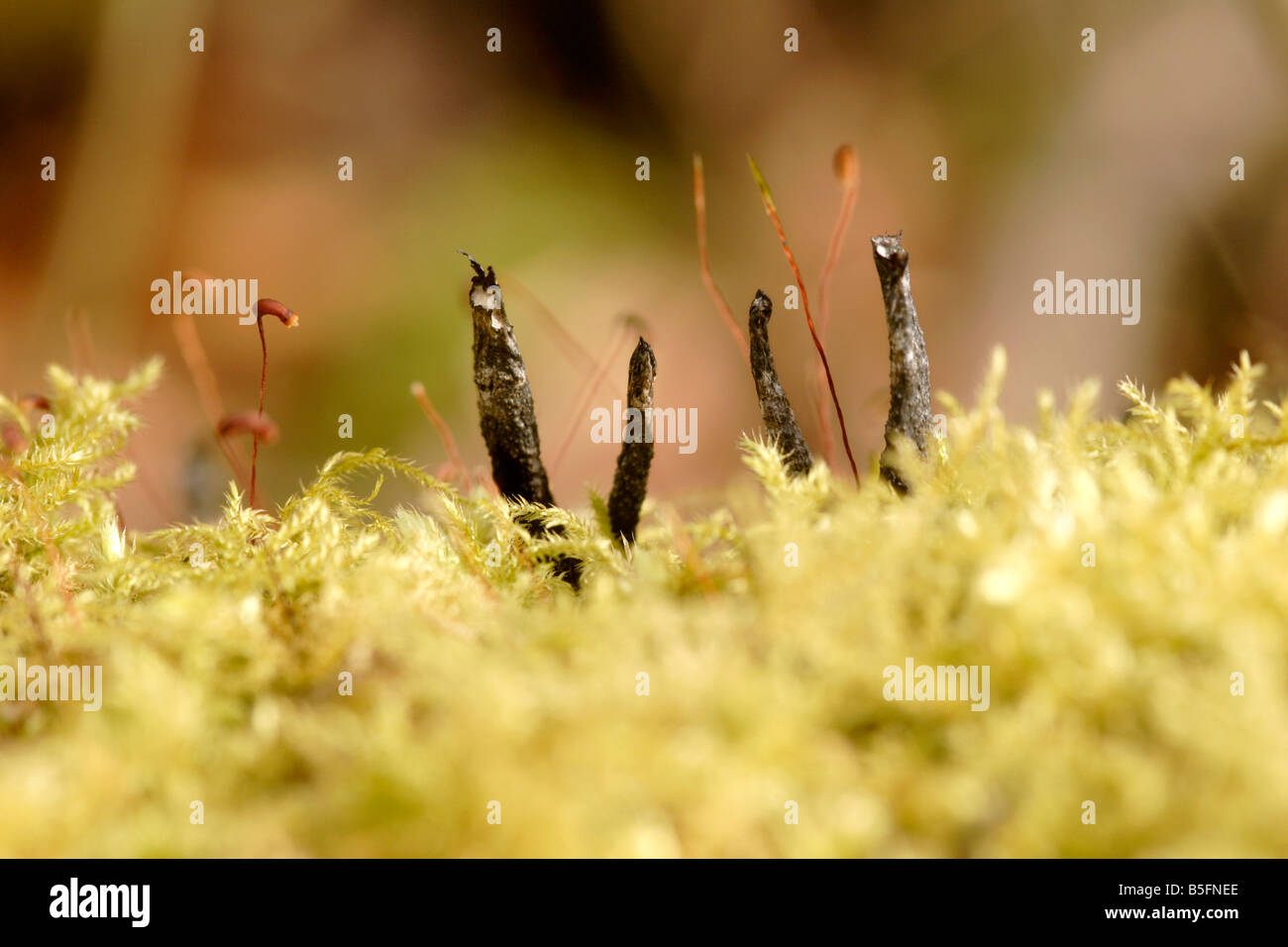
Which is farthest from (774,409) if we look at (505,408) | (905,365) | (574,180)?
(574,180)

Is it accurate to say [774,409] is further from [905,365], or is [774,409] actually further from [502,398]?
[502,398]

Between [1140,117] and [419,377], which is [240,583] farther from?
[1140,117]

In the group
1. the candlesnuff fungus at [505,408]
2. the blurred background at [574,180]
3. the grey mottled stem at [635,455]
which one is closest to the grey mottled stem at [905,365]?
the grey mottled stem at [635,455]

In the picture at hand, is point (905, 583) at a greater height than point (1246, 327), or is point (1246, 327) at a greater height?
point (1246, 327)

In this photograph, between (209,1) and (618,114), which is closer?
(209,1)

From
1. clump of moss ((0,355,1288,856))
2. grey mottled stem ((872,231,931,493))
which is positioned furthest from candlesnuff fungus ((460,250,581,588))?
grey mottled stem ((872,231,931,493))

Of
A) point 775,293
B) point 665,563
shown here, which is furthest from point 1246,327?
point 665,563

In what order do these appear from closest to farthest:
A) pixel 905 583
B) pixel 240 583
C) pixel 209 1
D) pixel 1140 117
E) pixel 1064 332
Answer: pixel 905 583 < pixel 240 583 < pixel 209 1 < pixel 1140 117 < pixel 1064 332
